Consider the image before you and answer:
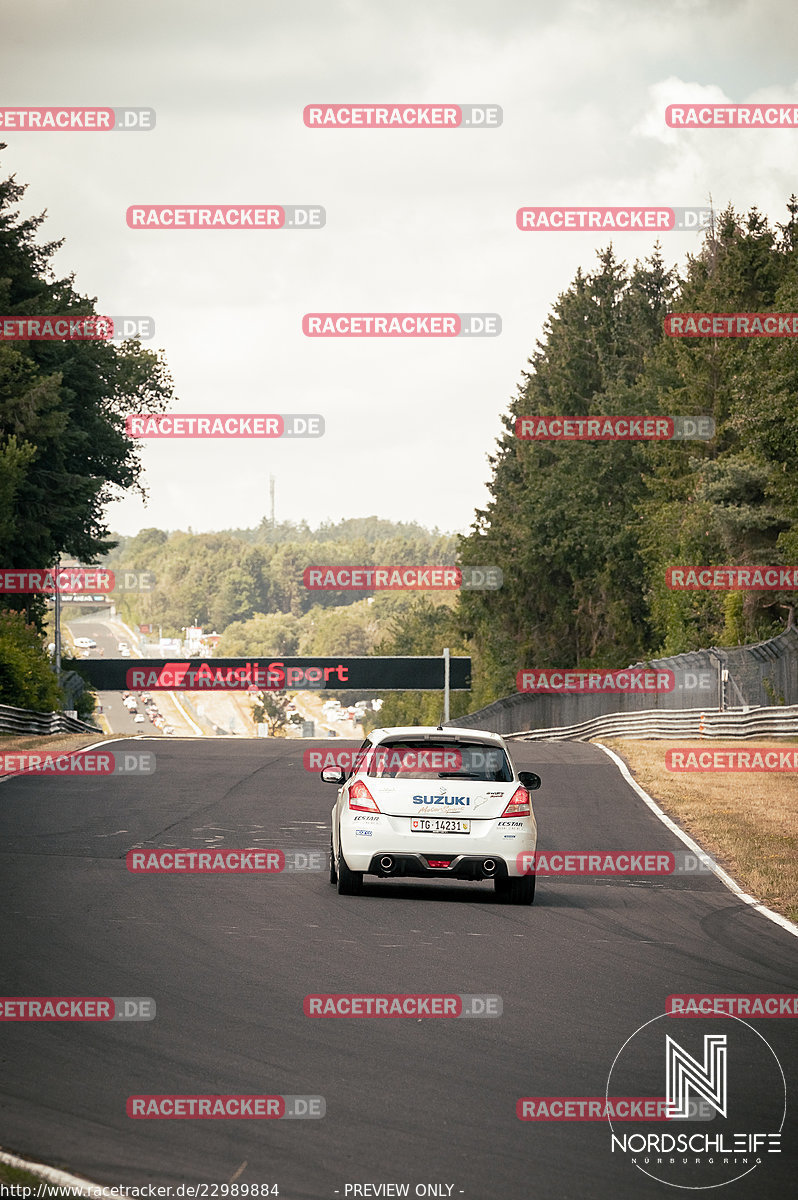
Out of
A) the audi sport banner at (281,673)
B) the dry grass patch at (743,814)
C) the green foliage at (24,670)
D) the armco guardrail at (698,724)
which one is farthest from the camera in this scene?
the audi sport banner at (281,673)

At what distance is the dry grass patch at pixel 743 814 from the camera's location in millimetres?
16078

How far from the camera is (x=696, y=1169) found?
20.8ft

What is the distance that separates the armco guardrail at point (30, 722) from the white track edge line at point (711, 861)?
16.8 metres

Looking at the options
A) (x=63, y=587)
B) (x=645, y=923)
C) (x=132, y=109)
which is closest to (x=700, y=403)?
(x=63, y=587)

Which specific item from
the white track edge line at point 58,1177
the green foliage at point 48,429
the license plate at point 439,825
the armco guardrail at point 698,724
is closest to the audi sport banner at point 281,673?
the green foliage at point 48,429

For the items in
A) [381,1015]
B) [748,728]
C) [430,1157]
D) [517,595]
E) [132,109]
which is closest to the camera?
[430,1157]

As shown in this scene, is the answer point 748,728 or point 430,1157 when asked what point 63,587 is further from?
point 430,1157

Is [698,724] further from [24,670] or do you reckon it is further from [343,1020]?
[343,1020]

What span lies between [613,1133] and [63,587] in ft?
206

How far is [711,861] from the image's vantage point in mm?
17781

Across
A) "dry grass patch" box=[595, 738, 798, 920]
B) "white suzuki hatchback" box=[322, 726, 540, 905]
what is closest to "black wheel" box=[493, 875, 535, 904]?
"white suzuki hatchback" box=[322, 726, 540, 905]

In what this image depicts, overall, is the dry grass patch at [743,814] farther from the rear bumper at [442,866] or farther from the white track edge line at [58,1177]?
the white track edge line at [58,1177]

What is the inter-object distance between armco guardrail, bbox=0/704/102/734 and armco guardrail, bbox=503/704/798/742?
1636cm

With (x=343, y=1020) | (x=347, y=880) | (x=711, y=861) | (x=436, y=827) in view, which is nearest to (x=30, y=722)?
(x=711, y=861)
